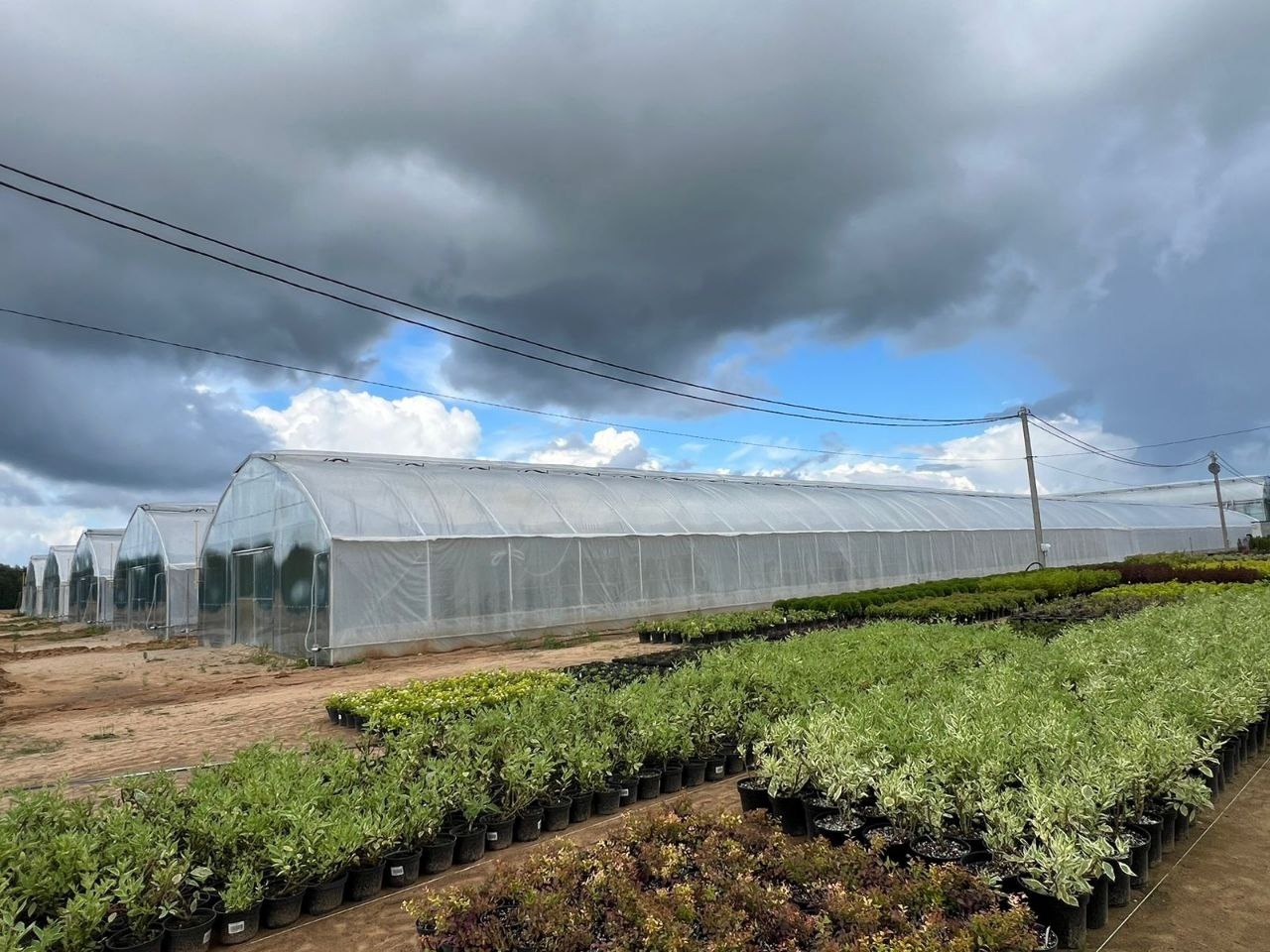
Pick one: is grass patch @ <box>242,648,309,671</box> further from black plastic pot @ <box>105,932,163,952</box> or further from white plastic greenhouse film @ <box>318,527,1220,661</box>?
black plastic pot @ <box>105,932,163,952</box>

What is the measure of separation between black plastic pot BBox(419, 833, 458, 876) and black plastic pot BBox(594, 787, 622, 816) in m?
1.49

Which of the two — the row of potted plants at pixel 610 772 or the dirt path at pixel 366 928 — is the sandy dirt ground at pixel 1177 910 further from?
the row of potted plants at pixel 610 772

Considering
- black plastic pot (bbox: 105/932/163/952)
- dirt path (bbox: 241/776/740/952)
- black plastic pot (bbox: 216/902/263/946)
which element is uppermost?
black plastic pot (bbox: 105/932/163/952)

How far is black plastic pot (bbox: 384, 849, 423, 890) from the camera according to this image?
5.39m

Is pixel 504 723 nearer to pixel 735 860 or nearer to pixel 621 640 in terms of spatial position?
pixel 735 860

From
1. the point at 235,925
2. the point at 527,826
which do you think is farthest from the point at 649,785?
the point at 235,925

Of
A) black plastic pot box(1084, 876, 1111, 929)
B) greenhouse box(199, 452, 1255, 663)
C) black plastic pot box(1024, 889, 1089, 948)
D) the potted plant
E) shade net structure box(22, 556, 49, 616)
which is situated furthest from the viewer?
shade net structure box(22, 556, 49, 616)

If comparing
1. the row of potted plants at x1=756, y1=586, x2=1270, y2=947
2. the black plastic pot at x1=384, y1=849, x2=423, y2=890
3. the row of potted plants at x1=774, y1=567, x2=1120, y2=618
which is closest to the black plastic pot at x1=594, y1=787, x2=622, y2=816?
the row of potted plants at x1=756, y1=586, x2=1270, y2=947

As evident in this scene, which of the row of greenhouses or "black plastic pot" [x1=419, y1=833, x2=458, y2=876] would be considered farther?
the row of greenhouses

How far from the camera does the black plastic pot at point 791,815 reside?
5953 millimetres

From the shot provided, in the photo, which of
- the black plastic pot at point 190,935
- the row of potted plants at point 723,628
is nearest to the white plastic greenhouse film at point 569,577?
the row of potted plants at point 723,628

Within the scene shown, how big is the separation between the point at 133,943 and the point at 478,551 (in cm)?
1569

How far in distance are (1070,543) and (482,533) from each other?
37.7 m

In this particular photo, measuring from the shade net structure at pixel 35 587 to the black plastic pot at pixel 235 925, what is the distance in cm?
5726
